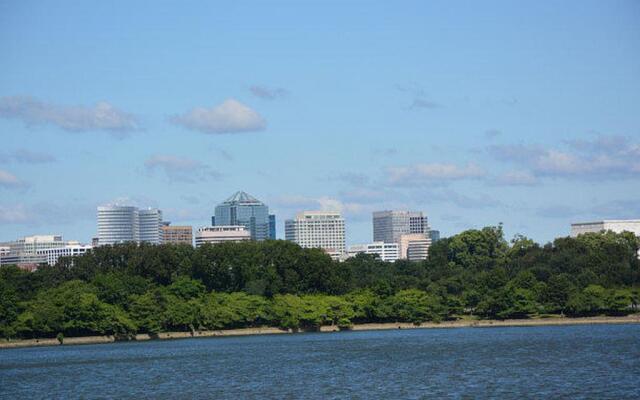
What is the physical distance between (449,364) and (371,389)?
13.8 metres

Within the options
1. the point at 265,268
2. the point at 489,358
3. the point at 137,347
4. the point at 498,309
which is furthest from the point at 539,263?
the point at 489,358

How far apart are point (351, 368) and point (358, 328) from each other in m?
56.3

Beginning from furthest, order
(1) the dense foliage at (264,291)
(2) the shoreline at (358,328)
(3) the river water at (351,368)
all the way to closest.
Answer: (1) the dense foliage at (264,291) < (2) the shoreline at (358,328) < (3) the river water at (351,368)

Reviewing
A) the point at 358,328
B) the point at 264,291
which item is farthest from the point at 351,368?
the point at 264,291

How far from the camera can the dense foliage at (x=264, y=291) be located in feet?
353

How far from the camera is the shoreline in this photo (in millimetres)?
106125

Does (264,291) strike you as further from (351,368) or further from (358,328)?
(351,368)

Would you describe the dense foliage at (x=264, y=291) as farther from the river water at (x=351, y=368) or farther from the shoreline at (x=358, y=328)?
the river water at (x=351, y=368)

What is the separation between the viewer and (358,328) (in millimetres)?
120562

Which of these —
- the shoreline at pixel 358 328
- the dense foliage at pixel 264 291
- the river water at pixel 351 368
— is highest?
the dense foliage at pixel 264 291

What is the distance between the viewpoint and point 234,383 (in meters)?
58.2

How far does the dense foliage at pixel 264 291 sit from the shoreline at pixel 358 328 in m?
0.71

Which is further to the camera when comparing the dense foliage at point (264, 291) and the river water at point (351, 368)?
the dense foliage at point (264, 291)

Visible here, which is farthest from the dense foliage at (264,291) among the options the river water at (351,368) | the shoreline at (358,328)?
the river water at (351,368)
